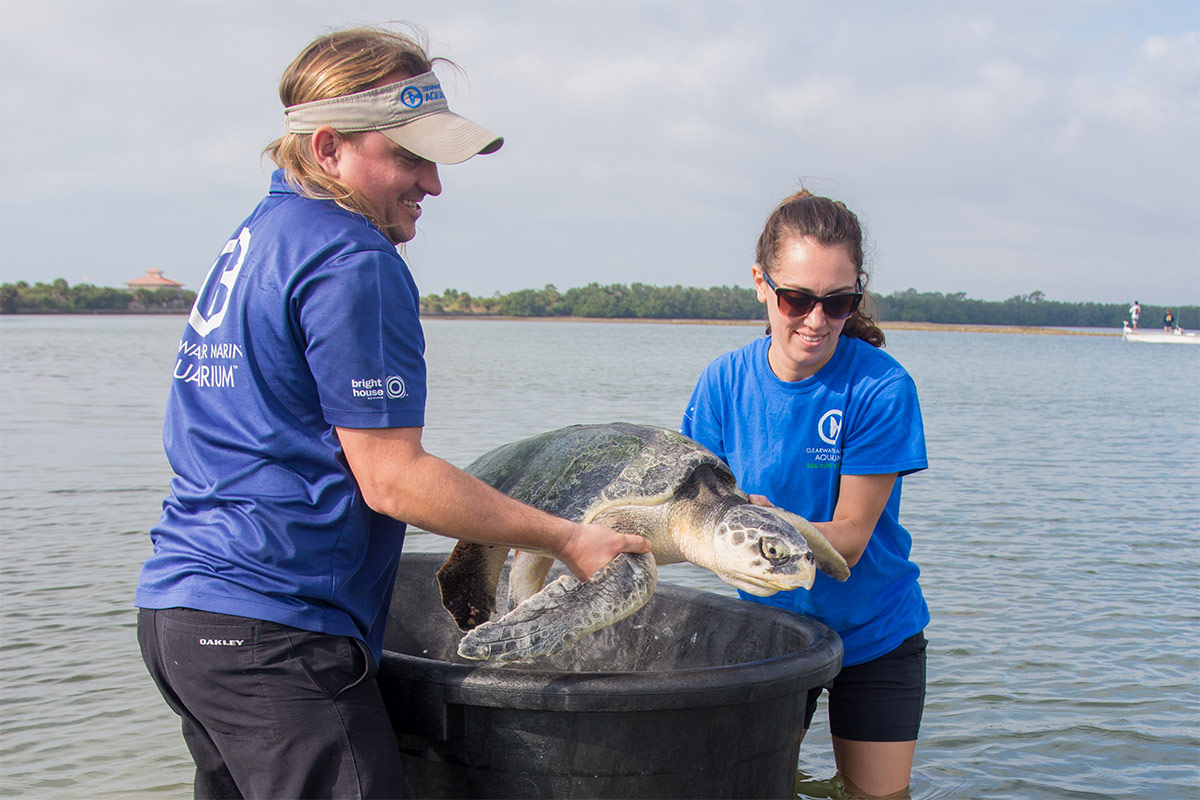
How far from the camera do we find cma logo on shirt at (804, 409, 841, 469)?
228 cm

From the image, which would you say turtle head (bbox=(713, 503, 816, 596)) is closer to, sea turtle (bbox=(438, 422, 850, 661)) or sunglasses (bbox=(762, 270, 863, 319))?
sea turtle (bbox=(438, 422, 850, 661))

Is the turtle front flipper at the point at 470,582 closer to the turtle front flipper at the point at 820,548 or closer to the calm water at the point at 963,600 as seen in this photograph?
the turtle front flipper at the point at 820,548

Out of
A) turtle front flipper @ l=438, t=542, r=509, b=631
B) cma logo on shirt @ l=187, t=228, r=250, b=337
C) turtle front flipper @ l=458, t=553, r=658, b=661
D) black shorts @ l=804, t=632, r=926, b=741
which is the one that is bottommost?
black shorts @ l=804, t=632, r=926, b=741

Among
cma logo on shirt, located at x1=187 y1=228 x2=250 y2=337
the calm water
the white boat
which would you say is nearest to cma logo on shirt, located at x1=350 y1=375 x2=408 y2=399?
cma logo on shirt, located at x1=187 y1=228 x2=250 y2=337

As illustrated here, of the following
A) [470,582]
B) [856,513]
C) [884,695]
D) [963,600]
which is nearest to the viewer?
[856,513]

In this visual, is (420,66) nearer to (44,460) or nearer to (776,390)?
(776,390)

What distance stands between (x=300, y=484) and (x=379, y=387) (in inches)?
8.7

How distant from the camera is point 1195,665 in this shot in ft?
13.7

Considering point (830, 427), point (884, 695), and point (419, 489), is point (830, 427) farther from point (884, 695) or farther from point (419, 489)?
point (419, 489)

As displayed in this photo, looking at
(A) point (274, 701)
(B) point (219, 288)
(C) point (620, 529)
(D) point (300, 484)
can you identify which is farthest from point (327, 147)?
(C) point (620, 529)

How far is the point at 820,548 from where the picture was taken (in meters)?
2.12

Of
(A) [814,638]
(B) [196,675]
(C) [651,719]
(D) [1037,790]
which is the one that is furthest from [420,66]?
(D) [1037,790]

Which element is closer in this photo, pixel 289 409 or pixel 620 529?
pixel 289 409

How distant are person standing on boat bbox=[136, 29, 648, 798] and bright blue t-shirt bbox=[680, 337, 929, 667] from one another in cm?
97
